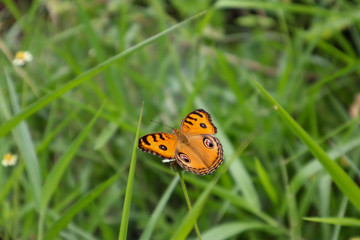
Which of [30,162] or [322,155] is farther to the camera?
[30,162]

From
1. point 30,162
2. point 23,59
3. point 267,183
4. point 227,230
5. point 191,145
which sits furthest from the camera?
point 23,59

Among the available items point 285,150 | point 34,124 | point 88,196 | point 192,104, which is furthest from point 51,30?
point 88,196

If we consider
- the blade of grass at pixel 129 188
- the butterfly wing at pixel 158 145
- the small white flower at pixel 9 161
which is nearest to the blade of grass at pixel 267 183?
the butterfly wing at pixel 158 145

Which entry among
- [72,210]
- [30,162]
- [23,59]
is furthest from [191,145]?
[23,59]

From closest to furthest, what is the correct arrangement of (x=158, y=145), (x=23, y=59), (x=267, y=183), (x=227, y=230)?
(x=158, y=145), (x=227, y=230), (x=267, y=183), (x=23, y=59)

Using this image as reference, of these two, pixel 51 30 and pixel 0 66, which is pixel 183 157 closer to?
pixel 0 66

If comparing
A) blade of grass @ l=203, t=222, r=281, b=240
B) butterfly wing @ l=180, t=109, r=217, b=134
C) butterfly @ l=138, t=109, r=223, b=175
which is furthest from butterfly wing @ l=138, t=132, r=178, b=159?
blade of grass @ l=203, t=222, r=281, b=240

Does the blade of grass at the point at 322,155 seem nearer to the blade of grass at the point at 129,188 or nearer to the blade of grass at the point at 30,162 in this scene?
the blade of grass at the point at 129,188

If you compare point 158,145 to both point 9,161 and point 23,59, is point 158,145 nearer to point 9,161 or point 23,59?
point 9,161
